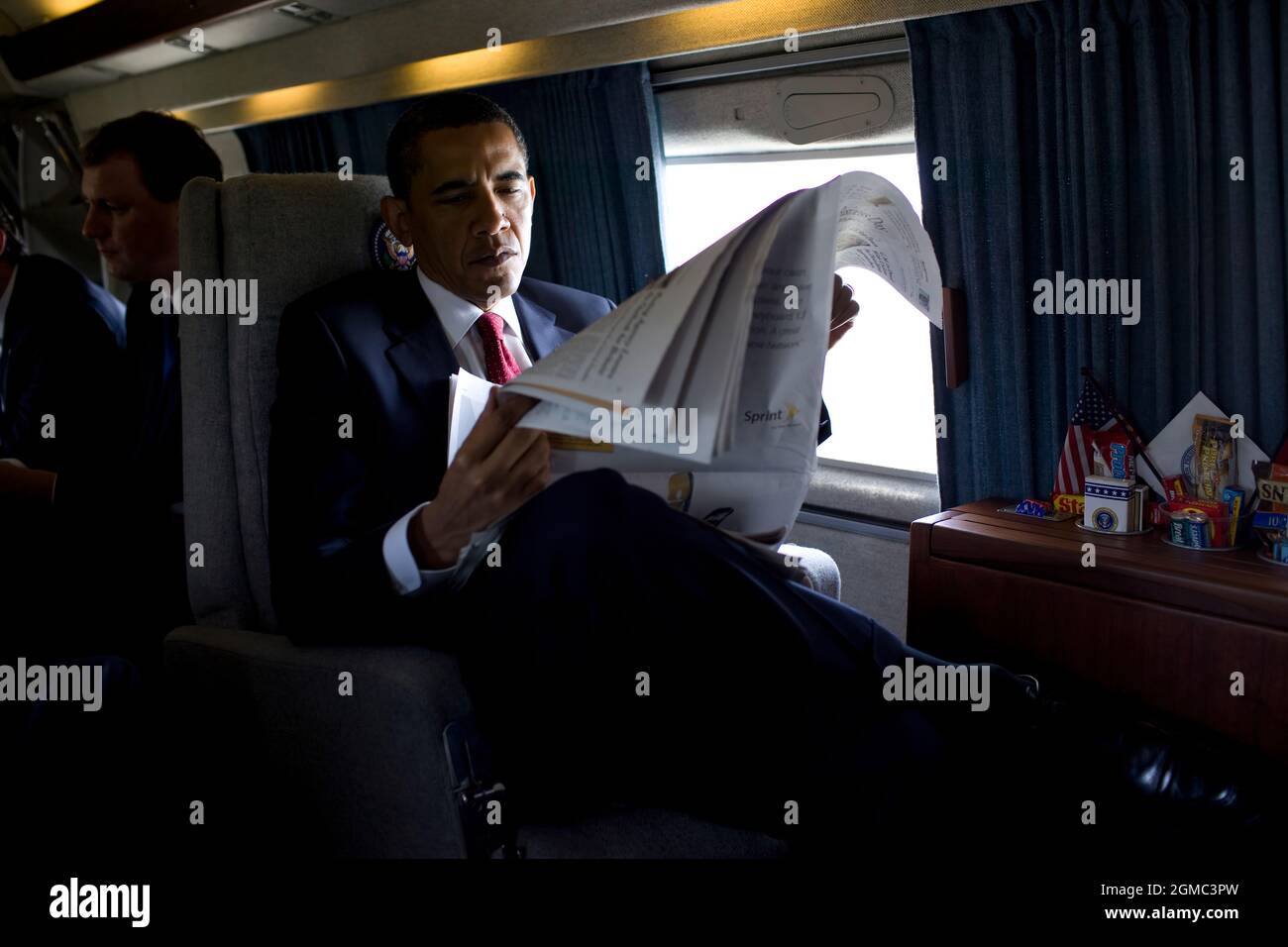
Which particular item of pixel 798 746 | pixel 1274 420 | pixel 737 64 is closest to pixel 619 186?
pixel 737 64

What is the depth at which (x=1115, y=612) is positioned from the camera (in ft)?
6.26

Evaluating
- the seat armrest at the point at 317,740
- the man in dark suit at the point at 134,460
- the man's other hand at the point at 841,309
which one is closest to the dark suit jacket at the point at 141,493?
the man in dark suit at the point at 134,460

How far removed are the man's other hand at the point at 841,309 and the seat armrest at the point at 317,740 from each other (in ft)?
3.03

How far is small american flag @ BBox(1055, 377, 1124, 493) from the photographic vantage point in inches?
85.1

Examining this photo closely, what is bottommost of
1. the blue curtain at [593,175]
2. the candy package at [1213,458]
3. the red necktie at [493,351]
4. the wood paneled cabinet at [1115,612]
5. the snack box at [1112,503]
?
the wood paneled cabinet at [1115,612]

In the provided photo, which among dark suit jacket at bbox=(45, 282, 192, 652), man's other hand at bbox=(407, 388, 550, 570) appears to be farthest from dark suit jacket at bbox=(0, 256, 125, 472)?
man's other hand at bbox=(407, 388, 550, 570)

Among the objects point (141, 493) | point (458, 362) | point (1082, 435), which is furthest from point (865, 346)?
point (141, 493)

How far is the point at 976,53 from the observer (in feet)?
7.31

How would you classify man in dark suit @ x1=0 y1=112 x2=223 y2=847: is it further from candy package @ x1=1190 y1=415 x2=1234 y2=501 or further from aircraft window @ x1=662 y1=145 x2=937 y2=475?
candy package @ x1=1190 y1=415 x2=1234 y2=501

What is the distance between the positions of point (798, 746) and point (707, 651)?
0.19m

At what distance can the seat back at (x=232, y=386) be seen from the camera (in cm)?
179

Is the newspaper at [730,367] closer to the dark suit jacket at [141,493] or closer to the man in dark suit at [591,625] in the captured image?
the man in dark suit at [591,625]
